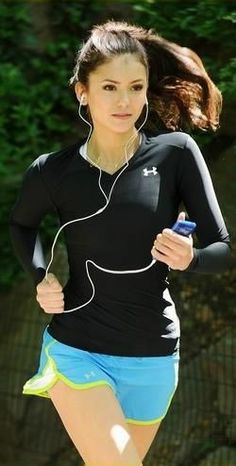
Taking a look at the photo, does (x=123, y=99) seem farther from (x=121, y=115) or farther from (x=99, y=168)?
(x=99, y=168)

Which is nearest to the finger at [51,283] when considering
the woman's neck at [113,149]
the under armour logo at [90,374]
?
the under armour logo at [90,374]

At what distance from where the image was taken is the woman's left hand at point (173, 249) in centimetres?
272

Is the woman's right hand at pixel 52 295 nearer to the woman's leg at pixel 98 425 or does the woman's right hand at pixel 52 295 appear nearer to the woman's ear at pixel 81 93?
the woman's leg at pixel 98 425

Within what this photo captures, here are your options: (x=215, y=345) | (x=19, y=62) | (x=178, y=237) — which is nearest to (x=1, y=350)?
(x=215, y=345)

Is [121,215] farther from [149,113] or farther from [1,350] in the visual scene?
[1,350]

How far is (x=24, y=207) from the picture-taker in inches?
126

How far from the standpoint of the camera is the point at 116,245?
9.86 feet

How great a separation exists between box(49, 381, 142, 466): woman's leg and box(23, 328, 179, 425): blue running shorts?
3 centimetres

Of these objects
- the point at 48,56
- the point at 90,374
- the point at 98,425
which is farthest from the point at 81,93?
the point at 48,56

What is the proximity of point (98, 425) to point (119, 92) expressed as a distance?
986mm

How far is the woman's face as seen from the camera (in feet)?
9.91

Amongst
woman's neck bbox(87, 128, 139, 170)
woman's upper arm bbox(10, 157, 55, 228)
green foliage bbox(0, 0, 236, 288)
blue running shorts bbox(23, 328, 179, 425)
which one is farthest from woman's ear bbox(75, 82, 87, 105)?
green foliage bbox(0, 0, 236, 288)

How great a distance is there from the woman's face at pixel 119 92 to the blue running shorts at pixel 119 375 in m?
0.69

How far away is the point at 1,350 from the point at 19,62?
152cm
